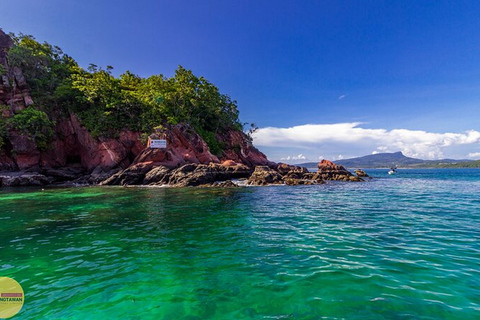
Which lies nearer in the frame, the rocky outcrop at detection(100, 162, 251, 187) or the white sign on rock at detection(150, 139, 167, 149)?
the rocky outcrop at detection(100, 162, 251, 187)

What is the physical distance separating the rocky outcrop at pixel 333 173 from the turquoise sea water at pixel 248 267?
106 ft

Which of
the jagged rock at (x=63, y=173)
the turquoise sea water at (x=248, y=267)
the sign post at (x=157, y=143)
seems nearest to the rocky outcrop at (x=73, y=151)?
the jagged rock at (x=63, y=173)

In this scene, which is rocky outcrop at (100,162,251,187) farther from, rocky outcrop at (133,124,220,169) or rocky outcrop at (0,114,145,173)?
rocky outcrop at (0,114,145,173)

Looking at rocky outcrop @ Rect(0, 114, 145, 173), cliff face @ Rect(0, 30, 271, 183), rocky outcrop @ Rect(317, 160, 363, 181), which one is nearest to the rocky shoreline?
cliff face @ Rect(0, 30, 271, 183)

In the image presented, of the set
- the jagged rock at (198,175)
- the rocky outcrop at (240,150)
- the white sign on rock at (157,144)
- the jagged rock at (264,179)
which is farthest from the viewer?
the rocky outcrop at (240,150)

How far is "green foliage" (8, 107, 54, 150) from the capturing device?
121 ft

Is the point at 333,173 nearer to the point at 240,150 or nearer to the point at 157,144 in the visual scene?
the point at 240,150

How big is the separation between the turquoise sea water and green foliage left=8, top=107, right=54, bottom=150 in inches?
1407

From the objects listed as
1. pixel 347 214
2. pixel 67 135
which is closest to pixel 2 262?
pixel 347 214

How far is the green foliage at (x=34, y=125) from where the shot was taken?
121 feet

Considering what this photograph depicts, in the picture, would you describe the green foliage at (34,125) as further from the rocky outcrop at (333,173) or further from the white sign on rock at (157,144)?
the rocky outcrop at (333,173)

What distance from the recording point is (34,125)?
3834cm

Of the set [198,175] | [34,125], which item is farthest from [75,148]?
[198,175]

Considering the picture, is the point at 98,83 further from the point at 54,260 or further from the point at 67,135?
the point at 54,260
